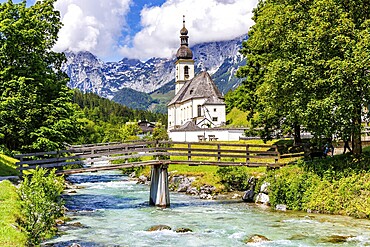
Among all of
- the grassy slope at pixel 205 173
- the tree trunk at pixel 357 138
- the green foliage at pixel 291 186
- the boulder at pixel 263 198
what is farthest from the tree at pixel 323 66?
the grassy slope at pixel 205 173

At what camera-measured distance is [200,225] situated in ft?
74.1

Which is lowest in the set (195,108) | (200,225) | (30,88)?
(200,225)

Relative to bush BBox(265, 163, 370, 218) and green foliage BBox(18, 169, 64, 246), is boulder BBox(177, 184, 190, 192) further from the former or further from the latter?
green foliage BBox(18, 169, 64, 246)

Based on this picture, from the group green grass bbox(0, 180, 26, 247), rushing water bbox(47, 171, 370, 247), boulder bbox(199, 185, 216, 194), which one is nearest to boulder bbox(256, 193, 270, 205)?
rushing water bbox(47, 171, 370, 247)

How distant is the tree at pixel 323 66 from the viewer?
24297 mm

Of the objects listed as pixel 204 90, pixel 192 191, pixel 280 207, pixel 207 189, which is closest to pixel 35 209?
pixel 280 207

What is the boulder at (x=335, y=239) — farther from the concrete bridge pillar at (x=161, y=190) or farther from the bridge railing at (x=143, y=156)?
the concrete bridge pillar at (x=161, y=190)

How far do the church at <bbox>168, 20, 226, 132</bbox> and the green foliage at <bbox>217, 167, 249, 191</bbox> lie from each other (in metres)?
42.4

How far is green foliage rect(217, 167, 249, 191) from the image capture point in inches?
1452

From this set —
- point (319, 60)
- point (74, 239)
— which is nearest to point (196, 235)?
point (74, 239)

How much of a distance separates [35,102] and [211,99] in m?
67.1

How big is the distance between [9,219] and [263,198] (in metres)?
18.4

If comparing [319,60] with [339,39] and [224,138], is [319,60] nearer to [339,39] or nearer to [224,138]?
[339,39]

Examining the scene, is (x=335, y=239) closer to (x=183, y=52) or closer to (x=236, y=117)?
(x=236, y=117)
